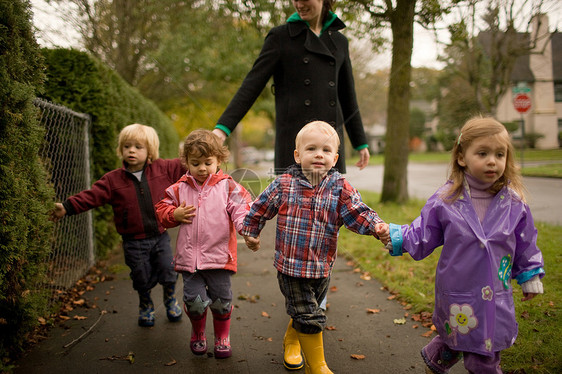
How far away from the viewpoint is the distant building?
14.0 ft

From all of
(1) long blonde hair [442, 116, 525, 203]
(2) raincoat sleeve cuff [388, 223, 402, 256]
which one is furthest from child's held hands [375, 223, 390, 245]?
(1) long blonde hair [442, 116, 525, 203]

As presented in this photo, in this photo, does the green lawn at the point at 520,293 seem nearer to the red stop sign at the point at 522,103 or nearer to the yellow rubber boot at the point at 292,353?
the yellow rubber boot at the point at 292,353

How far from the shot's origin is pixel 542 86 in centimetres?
504

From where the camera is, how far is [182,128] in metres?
25.5

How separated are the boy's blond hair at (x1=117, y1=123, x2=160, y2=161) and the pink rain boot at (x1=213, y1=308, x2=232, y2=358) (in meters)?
1.45

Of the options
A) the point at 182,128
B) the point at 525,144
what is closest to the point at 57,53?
the point at 525,144

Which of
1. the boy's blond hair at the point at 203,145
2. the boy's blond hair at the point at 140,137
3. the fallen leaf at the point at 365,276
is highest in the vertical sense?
the boy's blond hair at the point at 140,137

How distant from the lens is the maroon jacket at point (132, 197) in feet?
11.1

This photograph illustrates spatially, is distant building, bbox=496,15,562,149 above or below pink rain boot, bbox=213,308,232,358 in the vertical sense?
above

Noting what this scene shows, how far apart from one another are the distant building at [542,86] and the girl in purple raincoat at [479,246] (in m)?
2.53

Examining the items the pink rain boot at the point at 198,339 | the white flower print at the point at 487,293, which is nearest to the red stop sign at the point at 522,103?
the white flower print at the point at 487,293

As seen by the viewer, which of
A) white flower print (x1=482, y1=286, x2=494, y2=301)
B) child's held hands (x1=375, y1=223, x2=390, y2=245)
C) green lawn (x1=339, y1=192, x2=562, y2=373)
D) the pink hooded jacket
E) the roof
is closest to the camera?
white flower print (x1=482, y1=286, x2=494, y2=301)

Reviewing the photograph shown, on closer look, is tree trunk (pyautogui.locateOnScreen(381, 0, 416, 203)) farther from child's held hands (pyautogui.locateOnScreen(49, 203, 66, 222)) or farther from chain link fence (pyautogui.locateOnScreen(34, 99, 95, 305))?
child's held hands (pyautogui.locateOnScreen(49, 203, 66, 222))

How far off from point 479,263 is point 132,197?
8.39 ft
